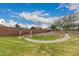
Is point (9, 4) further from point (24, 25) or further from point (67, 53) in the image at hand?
point (67, 53)

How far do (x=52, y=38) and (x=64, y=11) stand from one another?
9.2 inches

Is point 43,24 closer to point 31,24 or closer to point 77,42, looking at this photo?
point 31,24

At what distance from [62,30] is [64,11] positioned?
0.15 metres

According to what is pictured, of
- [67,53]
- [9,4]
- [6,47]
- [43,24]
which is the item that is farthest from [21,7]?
[67,53]

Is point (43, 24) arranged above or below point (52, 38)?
above

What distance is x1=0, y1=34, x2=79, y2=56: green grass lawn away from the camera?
1.80 m

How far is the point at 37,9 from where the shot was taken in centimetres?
181

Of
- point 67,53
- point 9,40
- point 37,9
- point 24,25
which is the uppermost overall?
point 37,9

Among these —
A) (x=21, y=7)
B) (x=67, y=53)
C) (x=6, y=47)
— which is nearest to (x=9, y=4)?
(x=21, y=7)

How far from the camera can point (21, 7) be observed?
180 cm

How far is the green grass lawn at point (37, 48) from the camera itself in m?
1.80

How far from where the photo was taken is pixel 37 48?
1.81m

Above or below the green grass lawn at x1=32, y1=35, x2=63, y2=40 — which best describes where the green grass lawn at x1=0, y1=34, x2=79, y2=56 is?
below

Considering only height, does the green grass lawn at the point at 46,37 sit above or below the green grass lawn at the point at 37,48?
above
